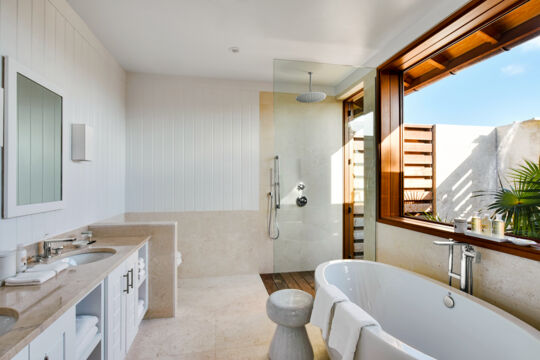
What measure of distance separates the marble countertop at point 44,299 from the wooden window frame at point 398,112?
2224mm

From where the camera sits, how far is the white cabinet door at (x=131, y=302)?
74.8 inches

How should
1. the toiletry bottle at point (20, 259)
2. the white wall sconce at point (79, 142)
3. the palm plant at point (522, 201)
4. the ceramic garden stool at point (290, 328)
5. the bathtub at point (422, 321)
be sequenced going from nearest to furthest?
the bathtub at point (422, 321) → the toiletry bottle at point (20, 259) → the palm plant at point (522, 201) → the ceramic garden stool at point (290, 328) → the white wall sconce at point (79, 142)

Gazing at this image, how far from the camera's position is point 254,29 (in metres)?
2.42

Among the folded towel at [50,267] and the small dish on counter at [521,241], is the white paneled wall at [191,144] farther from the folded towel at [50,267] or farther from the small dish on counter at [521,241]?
the small dish on counter at [521,241]

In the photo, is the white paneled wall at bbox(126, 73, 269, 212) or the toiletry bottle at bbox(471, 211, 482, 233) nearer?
the toiletry bottle at bbox(471, 211, 482, 233)

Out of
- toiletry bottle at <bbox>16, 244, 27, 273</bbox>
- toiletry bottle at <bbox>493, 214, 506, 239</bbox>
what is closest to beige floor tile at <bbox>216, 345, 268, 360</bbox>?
toiletry bottle at <bbox>16, 244, 27, 273</bbox>

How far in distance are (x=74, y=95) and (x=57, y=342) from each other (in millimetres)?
1882

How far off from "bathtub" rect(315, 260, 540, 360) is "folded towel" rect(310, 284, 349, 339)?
0.34 feet

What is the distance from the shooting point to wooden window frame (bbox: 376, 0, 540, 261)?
1.89m

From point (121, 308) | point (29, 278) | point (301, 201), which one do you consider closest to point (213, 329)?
point (121, 308)

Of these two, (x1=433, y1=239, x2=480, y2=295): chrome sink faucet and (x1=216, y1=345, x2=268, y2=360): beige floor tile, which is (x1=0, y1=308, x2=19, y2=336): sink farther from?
(x1=433, y1=239, x2=480, y2=295): chrome sink faucet

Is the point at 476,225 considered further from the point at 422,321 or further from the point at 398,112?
the point at 398,112

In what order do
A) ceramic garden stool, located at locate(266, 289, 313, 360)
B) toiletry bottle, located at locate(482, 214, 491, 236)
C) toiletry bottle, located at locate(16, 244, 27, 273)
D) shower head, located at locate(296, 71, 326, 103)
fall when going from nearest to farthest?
toiletry bottle, located at locate(16, 244, 27, 273)
toiletry bottle, located at locate(482, 214, 491, 236)
ceramic garden stool, located at locate(266, 289, 313, 360)
shower head, located at locate(296, 71, 326, 103)

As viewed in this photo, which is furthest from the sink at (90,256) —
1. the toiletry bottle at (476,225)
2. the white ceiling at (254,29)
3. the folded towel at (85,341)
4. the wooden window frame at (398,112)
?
the toiletry bottle at (476,225)
